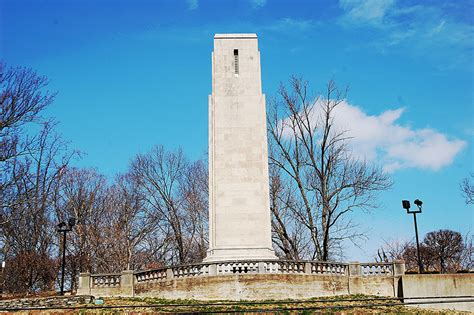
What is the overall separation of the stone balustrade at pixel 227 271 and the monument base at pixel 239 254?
4.99 ft

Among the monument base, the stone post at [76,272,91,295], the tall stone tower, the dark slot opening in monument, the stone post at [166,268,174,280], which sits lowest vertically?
the stone post at [76,272,91,295]

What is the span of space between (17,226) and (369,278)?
3194cm

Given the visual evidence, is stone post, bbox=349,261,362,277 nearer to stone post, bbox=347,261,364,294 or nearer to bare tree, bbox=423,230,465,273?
stone post, bbox=347,261,364,294

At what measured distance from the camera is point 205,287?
23.5 metres

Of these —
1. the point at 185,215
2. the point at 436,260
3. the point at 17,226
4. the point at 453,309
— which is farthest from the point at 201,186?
the point at 436,260

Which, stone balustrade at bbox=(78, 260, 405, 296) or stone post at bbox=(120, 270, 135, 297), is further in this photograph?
stone post at bbox=(120, 270, 135, 297)

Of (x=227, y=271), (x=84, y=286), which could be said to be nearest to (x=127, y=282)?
(x=84, y=286)

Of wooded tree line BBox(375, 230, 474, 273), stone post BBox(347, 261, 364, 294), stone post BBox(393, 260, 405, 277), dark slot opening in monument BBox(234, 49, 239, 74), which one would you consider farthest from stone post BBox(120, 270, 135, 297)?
wooded tree line BBox(375, 230, 474, 273)

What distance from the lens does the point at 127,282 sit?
25453 millimetres

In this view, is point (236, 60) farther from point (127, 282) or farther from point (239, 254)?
point (127, 282)

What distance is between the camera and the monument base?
25.8 meters

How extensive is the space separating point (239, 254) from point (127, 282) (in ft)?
19.0

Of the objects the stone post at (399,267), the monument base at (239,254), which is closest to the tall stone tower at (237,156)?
the monument base at (239,254)

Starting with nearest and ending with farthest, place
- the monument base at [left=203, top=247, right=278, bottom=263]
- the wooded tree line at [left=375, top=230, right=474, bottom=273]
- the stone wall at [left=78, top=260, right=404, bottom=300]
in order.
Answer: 1. the stone wall at [left=78, top=260, right=404, bottom=300]
2. the monument base at [left=203, top=247, right=278, bottom=263]
3. the wooded tree line at [left=375, top=230, right=474, bottom=273]
